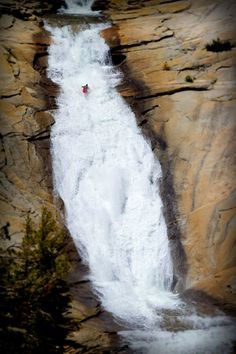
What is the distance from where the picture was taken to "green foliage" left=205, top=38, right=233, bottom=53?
719 inches

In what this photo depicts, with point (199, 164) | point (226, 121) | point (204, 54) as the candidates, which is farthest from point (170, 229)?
point (204, 54)

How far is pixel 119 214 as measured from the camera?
1523cm

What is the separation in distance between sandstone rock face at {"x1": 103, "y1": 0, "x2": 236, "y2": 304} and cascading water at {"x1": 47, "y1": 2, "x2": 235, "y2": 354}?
0.84 metres

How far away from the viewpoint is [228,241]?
556 inches

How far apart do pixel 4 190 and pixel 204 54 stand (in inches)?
459

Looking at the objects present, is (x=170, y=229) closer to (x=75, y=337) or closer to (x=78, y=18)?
(x=75, y=337)

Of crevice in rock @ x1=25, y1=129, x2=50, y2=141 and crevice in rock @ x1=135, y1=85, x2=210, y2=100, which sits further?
crevice in rock @ x1=135, y1=85, x2=210, y2=100

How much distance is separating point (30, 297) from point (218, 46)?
1463cm

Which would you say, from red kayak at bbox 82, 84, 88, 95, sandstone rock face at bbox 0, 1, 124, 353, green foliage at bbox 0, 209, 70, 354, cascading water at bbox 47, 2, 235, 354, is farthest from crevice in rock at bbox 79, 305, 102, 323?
red kayak at bbox 82, 84, 88, 95

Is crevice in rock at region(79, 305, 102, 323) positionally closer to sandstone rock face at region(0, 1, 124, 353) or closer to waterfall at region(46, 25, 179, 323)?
sandstone rock face at region(0, 1, 124, 353)

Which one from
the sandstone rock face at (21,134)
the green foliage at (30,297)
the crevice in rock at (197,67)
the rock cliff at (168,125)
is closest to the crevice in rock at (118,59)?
the rock cliff at (168,125)

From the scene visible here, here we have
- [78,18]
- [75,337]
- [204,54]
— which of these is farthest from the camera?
[78,18]

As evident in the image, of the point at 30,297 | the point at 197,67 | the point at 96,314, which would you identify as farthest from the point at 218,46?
the point at 30,297

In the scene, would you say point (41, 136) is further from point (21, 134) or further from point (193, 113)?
point (193, 113)
